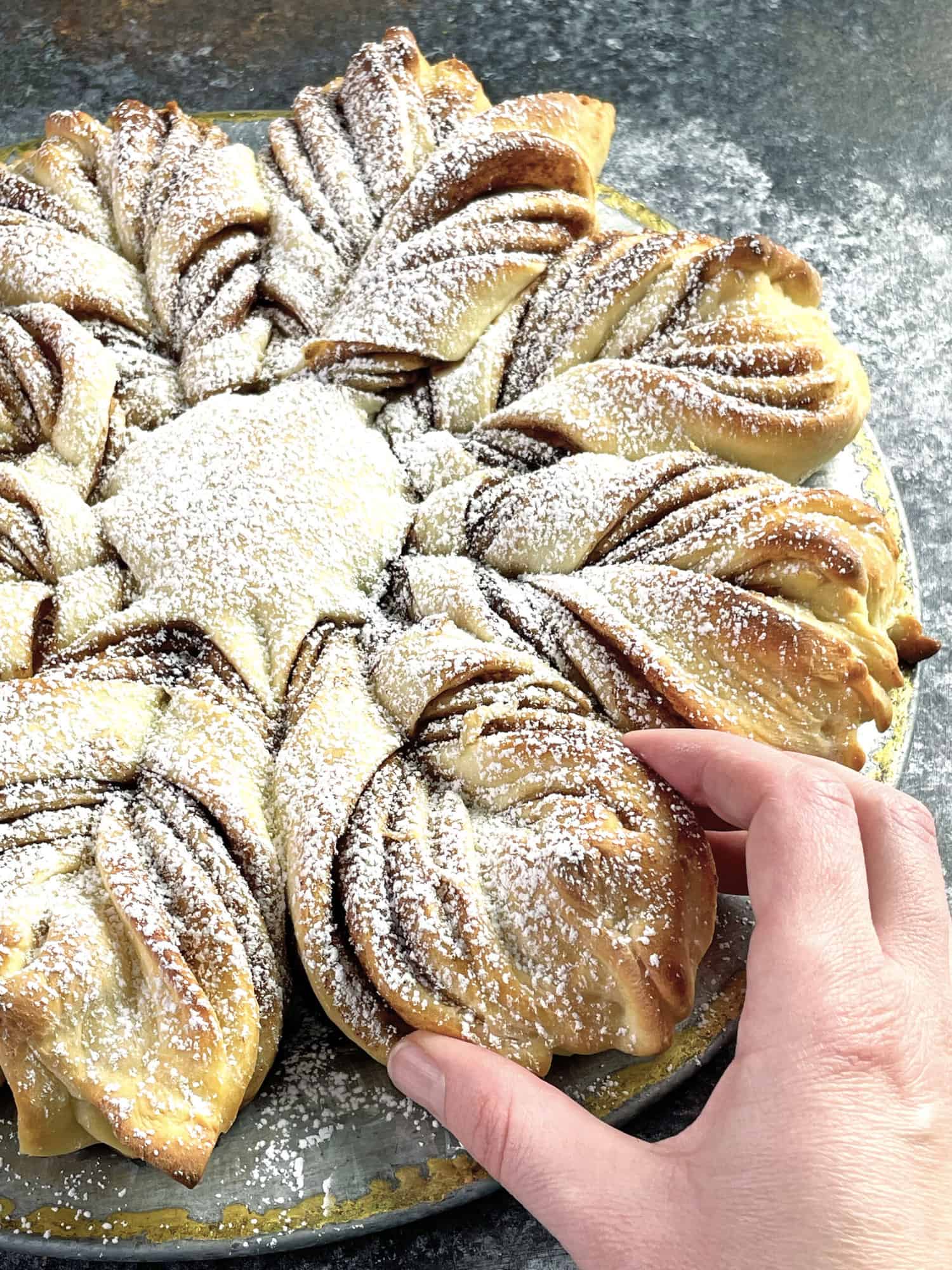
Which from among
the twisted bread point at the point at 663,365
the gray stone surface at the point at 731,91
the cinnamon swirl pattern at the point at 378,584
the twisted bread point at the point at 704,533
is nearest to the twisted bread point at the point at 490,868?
the cinnamon swirl pattern at the point at 378,584

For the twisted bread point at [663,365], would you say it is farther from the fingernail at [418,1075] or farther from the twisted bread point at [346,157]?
the fingernail at [418,1075]

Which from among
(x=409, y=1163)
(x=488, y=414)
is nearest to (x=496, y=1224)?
(x=409, y=1163)

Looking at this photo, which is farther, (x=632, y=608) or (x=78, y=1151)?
(x=632, y=608)

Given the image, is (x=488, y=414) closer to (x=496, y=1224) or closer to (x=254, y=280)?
(x=254, y=280)

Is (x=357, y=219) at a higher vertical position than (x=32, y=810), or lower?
higher

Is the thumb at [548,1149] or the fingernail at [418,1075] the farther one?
the fingernail at [418,1075]

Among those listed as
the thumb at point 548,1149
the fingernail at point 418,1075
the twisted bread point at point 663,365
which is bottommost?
the fingernail at point 418,1075

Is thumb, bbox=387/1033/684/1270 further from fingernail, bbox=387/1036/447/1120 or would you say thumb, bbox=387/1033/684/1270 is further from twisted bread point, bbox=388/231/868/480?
twisted bread point, bbox=388/231/868/480
